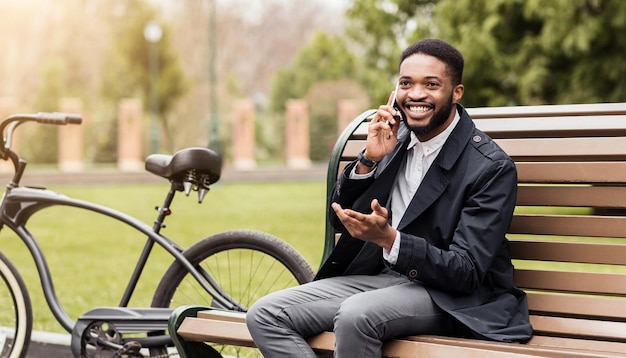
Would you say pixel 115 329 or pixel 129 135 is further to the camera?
pixel 129 135

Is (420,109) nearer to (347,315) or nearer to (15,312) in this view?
(347,315)

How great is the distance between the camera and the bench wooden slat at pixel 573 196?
11.8ft

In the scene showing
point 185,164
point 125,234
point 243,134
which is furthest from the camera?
point 243,134

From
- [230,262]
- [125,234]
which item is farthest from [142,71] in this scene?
[230,262]

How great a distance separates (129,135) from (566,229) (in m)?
34.7

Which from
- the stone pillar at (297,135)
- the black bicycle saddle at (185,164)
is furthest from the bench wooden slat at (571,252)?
the stone pillar at (297,135)

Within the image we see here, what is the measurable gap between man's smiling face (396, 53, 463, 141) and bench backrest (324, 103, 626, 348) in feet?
1.42

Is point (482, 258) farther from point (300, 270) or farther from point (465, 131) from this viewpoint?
point (300, 270)

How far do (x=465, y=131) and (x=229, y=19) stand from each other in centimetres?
5069

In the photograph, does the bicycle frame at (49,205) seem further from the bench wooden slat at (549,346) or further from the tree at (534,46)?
the tree at (534,46)

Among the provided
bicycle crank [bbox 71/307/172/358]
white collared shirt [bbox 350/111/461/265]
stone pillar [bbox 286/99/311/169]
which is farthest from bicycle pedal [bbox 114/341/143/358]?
stone pillar [bbox 286/99/311/169]

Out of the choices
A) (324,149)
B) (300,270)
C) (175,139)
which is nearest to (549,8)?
(300,270)

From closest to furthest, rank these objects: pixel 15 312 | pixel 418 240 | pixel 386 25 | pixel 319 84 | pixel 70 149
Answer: pixel 418 240
pixel 15 312
pixel 386 25
pixel 70 149
pixel 319 84

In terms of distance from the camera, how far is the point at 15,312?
14.6 ft
